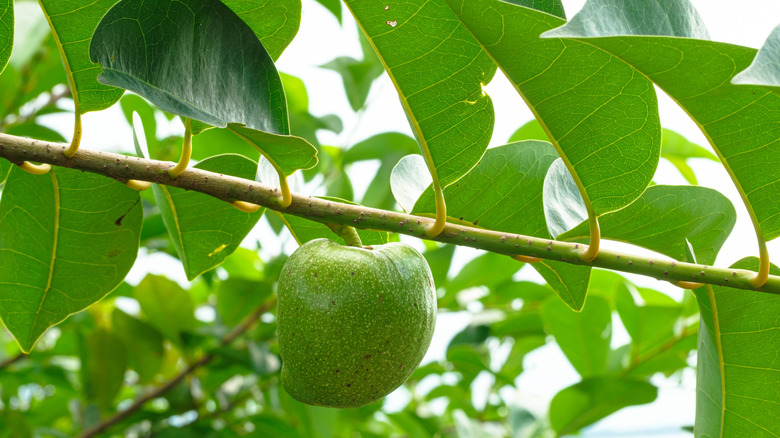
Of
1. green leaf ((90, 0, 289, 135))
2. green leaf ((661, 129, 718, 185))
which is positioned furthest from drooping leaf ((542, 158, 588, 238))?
green leaf ((661, 129, 718, 185))

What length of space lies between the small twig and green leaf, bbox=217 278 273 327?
2 centimetres

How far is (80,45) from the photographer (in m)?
0.80

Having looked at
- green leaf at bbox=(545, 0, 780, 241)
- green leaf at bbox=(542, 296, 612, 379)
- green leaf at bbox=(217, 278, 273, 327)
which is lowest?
green leaf at bbox=(217, 278, 273, 327)

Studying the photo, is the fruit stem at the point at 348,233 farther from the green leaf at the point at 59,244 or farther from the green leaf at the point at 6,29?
the green leaf at the point at 6,29

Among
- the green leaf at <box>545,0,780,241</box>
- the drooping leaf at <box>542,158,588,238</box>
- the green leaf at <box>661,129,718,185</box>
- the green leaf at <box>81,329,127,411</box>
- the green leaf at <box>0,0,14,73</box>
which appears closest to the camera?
the green leaf at <box>545,0,780,241</box>

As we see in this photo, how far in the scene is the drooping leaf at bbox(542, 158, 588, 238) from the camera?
0.92 metres

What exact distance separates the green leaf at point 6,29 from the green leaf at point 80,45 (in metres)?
0.09

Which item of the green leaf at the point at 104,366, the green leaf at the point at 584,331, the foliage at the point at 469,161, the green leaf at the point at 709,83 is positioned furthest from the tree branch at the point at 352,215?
the green leaf at the point at 104,366

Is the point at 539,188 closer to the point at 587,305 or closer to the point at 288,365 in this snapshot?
the point at 288,365

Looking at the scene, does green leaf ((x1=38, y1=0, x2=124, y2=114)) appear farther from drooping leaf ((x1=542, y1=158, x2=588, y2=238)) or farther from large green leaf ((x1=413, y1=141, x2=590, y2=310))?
drooping leaf ((x1=542, y1=158, x2=588, y2=238))

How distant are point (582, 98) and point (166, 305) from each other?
1390 millimetres

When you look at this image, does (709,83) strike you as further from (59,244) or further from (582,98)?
(59,244)

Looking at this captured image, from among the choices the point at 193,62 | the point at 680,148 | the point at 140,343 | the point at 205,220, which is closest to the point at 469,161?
the point at 193,62

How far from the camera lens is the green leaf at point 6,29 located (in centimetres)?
82
